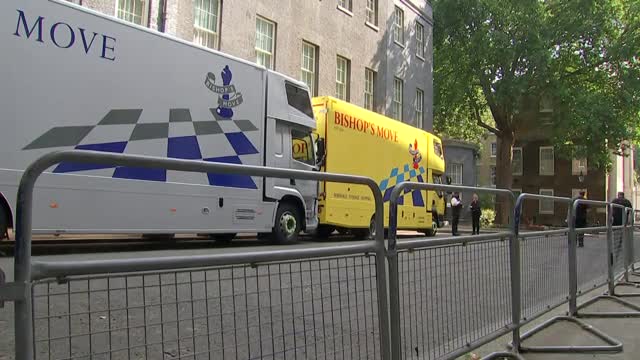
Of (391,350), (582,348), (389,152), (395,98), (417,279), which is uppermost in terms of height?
(395,98)

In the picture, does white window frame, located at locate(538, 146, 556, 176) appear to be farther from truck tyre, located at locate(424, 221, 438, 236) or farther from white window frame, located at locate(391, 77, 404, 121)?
truck tyre, located at locate(424, 221, 438, 236)

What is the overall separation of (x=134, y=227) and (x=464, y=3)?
26912 millimetres

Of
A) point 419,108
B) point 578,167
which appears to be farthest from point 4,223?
point 578,167

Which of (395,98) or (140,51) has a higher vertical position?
(395,98)

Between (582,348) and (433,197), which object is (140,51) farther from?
(433,197)

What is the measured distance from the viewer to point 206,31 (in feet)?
54.0

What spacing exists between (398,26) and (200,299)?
25.6m

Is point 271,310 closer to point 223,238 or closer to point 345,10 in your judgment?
point 223,238

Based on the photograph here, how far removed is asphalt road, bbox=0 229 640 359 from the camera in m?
2.21

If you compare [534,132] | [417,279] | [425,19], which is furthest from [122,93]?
[534,132]

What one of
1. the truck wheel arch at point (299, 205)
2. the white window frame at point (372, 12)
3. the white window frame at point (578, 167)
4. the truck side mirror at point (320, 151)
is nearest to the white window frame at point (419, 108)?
the white window frame at point (372, 12)

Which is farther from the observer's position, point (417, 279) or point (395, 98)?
point (395, 98)

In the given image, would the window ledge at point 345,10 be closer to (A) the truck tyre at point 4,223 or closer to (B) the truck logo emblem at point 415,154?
(B) the truck logo emblem at point 415,154

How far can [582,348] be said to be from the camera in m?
5.10
